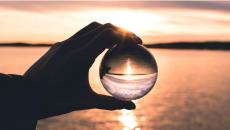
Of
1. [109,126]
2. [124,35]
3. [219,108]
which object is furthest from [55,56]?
[219,108]

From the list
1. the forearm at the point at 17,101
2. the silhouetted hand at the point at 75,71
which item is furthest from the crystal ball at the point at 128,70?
the forearm at the point at 17,101

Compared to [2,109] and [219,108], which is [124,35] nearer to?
[2,109]

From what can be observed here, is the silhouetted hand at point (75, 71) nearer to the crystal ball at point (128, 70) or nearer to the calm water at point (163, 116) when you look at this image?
the crystal ball at point (128, 70)

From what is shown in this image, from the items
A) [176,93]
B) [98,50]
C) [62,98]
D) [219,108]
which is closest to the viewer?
[98,50]

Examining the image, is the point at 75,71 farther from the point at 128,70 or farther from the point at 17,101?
the point at 128,70

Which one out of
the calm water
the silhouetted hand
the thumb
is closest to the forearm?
the silhouetted hand

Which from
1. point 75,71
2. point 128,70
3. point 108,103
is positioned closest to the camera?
point 75,71

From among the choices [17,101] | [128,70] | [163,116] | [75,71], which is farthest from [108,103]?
[163,116]
